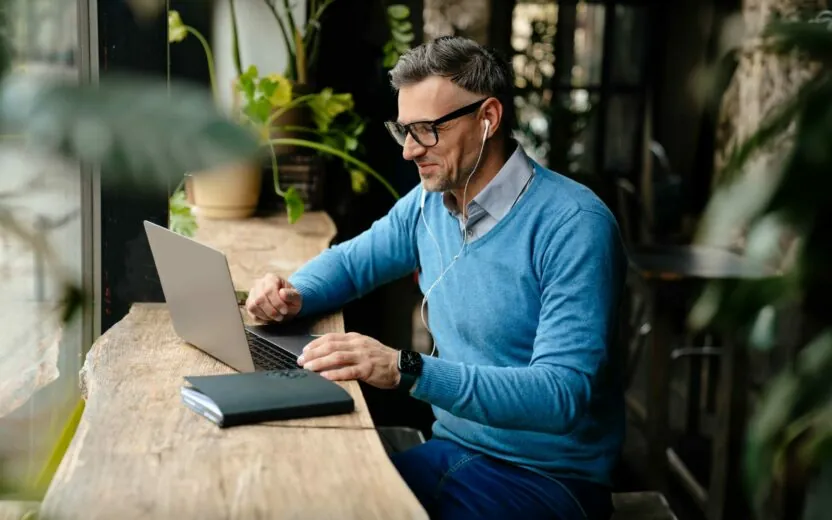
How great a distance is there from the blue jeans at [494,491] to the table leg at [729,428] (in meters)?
1.52

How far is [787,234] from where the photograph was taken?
61cm

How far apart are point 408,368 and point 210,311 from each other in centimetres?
36

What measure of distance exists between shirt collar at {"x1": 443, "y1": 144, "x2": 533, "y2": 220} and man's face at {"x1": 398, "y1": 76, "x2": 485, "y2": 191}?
79 mm

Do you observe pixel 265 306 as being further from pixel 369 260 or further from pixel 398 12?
pixel 398 12

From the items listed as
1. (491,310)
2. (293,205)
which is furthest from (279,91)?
(491,310)

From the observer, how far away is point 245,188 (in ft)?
10.2

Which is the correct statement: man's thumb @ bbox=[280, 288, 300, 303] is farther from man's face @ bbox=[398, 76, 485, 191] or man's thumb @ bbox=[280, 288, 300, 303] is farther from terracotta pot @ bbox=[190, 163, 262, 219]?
terracotta pot @ bbox=[190, 163, 262, 219]

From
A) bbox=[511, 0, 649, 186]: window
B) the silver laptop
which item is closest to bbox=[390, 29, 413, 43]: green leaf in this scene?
the silver laptop

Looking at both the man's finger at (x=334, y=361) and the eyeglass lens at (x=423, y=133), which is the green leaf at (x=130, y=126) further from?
the eyeglass lens at (x=423, y=133)

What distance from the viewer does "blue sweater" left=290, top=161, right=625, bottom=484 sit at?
172 centimetres

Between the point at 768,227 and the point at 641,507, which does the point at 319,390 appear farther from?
the point at 768,227

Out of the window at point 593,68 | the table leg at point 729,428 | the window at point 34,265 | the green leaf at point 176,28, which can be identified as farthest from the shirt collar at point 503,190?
the window at point 593,68

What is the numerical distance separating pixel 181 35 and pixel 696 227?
2.71m

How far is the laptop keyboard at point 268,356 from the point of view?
1.78m
